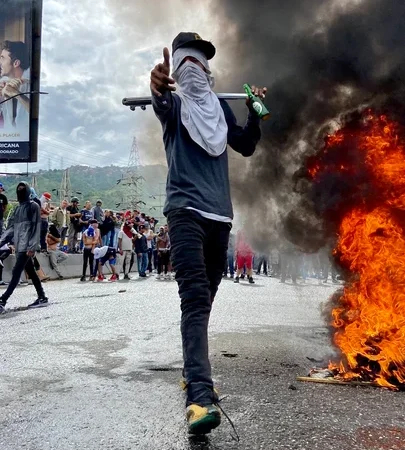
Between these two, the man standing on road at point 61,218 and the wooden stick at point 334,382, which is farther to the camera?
the man standing on road at point 61,218

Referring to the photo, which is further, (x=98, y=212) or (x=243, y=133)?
(x=98, y=212)

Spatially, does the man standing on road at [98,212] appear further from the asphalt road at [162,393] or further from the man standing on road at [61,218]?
the asphalt road at [162,393]

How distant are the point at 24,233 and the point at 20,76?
19.3m

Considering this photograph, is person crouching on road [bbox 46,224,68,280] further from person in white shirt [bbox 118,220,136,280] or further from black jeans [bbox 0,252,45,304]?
black jeans [bbox 0,252,45,304]

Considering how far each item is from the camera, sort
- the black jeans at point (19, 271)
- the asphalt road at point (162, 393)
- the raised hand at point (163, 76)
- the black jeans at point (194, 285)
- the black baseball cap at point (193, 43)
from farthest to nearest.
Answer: the black jeans at point (19, 271), the black baseball cap at point (193, 43), the raised hand at point (163, 76), the black jeans at point (194, 285), the asphalt road at point (162, 393)

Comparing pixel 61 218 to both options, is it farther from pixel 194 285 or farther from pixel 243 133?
pixel 194 285

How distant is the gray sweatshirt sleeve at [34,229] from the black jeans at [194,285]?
5663 mm

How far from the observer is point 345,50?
17.5ft

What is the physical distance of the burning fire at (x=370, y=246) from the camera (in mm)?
3441

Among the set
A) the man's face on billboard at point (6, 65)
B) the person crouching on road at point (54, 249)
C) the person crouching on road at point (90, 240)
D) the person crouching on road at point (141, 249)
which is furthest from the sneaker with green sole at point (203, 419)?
the man's face on billboard at point (6, 65)

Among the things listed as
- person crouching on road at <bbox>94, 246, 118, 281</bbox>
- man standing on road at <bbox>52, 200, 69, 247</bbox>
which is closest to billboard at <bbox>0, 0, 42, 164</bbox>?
man standing on road at <bbox>52, 200, 69, 247</bbox>

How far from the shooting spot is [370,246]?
3848 millimetres

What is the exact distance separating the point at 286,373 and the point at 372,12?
3616mm

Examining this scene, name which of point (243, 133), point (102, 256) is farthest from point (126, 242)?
point (243, 133)
